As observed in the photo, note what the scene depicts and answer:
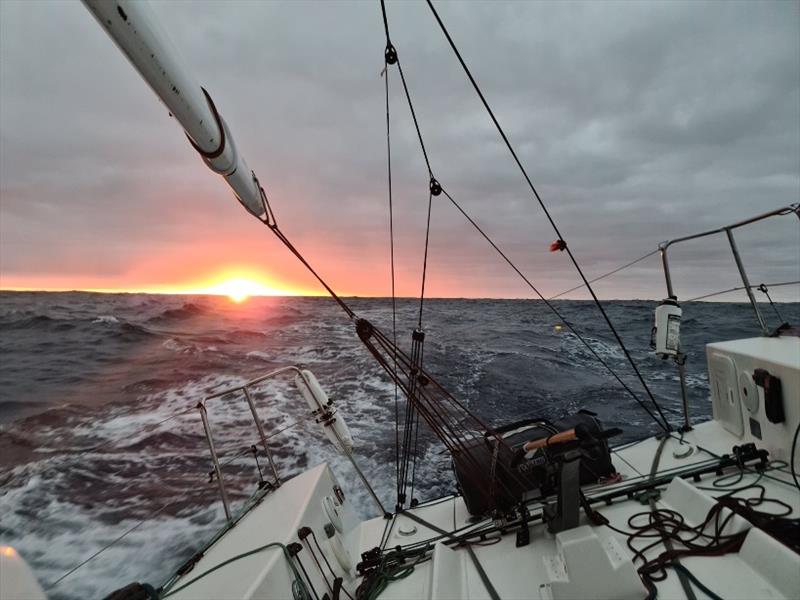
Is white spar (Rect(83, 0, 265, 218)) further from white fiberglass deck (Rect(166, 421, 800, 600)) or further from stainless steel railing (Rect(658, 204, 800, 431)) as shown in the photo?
stainless steel railing (Rect(658, 204, 800, 431))

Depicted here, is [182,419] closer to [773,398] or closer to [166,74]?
[166,74]

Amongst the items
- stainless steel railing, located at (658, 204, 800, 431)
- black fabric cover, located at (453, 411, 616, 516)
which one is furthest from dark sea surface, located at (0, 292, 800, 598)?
stainless steel railing, located at (658, 204, 800, 431)

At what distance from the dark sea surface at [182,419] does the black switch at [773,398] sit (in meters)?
Answer: 3.46

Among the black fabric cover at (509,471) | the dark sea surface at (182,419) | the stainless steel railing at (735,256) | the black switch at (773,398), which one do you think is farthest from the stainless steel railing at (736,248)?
the dark sea surface at (182,419)

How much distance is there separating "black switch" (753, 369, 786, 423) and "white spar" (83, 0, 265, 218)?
359 centimetres

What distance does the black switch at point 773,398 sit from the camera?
2643 millimetres

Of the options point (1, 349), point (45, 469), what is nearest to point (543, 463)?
point (45, 469)

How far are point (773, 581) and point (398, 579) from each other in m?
1.78

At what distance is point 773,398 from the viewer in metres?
2.66

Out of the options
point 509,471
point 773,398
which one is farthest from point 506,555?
point 773,398

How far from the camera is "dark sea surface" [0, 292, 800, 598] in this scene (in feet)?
14.8

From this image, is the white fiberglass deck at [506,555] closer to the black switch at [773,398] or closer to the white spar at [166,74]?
the black switch at [773,398]

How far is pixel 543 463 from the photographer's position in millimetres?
2658

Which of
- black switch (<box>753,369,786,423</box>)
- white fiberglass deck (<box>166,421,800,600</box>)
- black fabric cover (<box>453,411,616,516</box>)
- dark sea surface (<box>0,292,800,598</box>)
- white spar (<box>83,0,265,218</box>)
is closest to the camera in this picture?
white spar (<box>83,0,265,218</box>)
